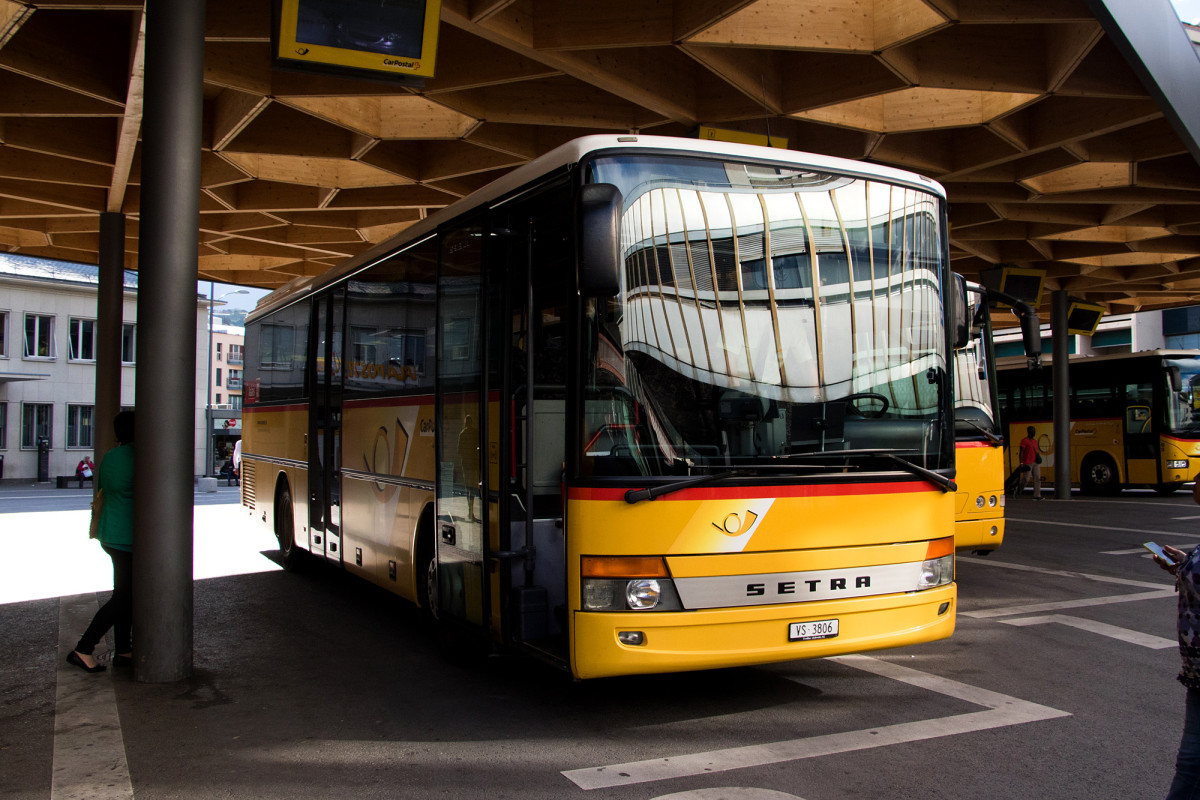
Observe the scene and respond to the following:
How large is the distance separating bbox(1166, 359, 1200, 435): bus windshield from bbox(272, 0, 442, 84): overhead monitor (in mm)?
22159

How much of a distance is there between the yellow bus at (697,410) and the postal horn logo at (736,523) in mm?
28

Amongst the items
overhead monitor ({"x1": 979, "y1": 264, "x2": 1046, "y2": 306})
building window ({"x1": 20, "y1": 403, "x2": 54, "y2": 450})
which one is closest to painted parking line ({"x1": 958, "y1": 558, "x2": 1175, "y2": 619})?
overhead monitor ({"x1": 979, "y1": 264, "x2": 1046, "y2": 306})

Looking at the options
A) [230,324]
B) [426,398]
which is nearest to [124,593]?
[426,398]

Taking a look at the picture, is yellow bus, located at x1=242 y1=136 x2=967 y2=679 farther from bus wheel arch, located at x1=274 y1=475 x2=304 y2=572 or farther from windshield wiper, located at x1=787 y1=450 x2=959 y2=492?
bus wheel arch, located at x1=274 y1=475 x2=304 y2=572

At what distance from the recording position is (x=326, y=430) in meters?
10.3

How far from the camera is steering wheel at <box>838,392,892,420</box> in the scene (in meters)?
5.83

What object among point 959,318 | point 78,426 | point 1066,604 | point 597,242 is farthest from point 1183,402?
→ point 78,426

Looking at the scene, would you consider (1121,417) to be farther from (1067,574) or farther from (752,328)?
(752,328)

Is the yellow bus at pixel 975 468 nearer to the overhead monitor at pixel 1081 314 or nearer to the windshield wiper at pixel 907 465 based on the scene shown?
the windshield wiper at pixel 907 465

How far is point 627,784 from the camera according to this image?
191 inches

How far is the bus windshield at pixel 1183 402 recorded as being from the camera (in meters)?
24.1

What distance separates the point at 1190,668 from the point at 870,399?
2.60 metres

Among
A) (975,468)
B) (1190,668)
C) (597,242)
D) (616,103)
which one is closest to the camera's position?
(1190,668)

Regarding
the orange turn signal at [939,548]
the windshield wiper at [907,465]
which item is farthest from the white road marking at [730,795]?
the orange turn signal at [939,548]
